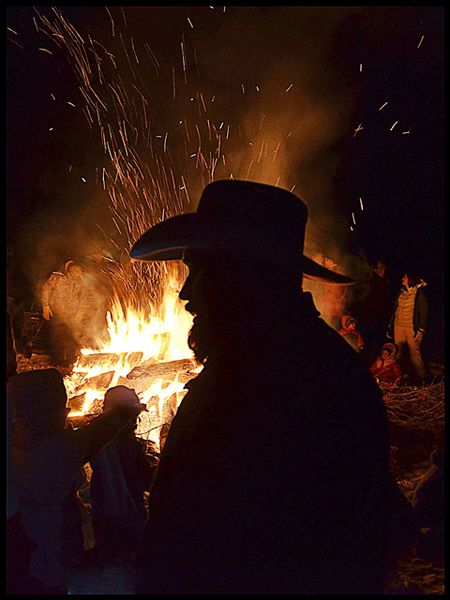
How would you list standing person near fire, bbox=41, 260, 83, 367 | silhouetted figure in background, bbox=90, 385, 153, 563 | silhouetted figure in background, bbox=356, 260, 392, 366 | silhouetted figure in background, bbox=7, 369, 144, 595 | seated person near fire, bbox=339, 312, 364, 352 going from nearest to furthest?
silhouetted figure in background, bbox=7, 369, 144, 595 → silhouetted figure in background, bbox=90, 385, 153, 563 → seated person near fire, bbox=339, 312, 364, 352 → silhouetted figure in background, bbox=356, 260, 392, 366 → standing person near fire, bbox=41, 260, 83, 367

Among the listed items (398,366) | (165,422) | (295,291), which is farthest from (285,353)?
(398,366)

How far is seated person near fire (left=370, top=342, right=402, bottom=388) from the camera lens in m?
7.91

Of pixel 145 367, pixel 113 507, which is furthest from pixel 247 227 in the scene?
pixel 145 367

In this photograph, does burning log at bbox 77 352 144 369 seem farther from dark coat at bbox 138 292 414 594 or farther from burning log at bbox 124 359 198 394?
dark coat at bbox 138 292 414 594

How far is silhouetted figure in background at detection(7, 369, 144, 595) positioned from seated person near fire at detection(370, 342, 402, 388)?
20.5 ft

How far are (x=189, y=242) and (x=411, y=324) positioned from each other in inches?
309

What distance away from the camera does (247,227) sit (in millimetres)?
1739

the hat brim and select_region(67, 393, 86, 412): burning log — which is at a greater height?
the hat brim

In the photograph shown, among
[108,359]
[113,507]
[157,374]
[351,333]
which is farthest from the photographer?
[351,333]

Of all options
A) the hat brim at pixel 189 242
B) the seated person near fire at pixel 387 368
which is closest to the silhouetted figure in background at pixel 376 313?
the seated person near fire at pixel 387 368

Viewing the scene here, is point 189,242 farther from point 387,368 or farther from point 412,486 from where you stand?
point 387,368

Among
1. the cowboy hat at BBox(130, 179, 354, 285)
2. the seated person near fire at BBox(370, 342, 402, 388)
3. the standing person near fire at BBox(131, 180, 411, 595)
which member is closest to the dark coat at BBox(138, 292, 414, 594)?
the standing person near fire at BBox(131, 180, 411, 595)

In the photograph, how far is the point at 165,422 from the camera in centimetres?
546

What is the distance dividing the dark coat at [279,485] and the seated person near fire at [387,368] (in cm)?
669
